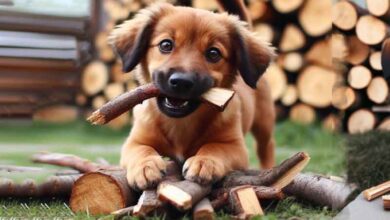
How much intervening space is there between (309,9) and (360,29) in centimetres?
161

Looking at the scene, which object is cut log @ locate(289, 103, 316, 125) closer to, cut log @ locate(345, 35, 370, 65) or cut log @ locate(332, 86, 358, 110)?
cut log @ locate(332, 86, 358, 110)

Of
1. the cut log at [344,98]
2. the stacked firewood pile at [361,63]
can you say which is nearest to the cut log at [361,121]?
the stacked firewood pile at [361,63]

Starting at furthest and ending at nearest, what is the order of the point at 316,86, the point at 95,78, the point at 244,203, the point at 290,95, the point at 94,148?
the point at 95,78 → the point at 290,95 → the point at 316,86 → the point at 94,148 → the point at 244,203

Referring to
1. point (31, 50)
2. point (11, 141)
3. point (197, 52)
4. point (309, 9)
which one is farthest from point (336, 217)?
point (31, 50)

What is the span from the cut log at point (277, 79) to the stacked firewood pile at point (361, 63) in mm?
1283

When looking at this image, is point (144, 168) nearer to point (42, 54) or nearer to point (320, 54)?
point (320, 54)

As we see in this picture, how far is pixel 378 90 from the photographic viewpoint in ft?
15.0

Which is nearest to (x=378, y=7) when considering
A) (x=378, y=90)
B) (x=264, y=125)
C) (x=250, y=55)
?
(x=378, y=90)

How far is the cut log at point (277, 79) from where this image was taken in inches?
242

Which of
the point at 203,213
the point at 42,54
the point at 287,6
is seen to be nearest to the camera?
the point at 203,213

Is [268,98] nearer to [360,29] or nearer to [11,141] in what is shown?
[360,29]

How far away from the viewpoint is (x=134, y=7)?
20.5 ft

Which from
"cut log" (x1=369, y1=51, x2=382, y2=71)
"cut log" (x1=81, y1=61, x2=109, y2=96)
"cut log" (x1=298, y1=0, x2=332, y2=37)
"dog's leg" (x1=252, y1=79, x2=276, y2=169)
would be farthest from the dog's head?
"cut log" (x1=81, y1=61, x2=109, y2=96)

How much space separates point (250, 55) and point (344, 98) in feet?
7.47
